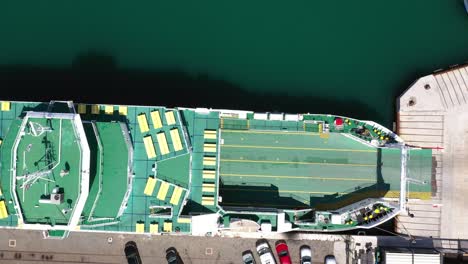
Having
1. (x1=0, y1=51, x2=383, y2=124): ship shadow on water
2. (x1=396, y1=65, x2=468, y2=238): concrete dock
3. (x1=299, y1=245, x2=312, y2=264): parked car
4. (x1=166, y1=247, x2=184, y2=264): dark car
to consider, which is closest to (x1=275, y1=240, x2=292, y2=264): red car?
(x1=299, y1=245, x2=312, y2=264): parked car

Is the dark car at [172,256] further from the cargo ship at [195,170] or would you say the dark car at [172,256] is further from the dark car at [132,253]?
the cargo ship at [195,170]

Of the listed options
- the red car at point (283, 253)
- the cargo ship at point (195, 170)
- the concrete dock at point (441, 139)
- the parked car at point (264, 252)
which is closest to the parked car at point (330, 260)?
the red car at point (283, 253)

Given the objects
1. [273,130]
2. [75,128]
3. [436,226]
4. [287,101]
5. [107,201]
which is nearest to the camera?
[75,128]

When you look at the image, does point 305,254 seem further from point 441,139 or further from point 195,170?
point 441,139

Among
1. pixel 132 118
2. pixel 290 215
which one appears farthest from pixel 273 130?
pixel 132 118

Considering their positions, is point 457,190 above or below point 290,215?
above

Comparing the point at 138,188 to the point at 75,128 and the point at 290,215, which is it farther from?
the point at 290,215

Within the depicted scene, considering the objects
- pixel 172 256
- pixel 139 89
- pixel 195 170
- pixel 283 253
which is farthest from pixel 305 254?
pixel 139 89
